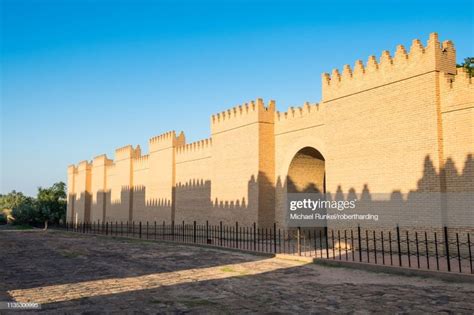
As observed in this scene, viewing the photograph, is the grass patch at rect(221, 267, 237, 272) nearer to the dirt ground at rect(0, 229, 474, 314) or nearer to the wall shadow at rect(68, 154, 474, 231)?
the dirt ground at rect(0, 229, 474, 314)

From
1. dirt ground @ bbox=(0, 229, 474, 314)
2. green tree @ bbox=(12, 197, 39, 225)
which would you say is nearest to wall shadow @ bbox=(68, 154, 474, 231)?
dirt ground @ bbox=(0, 229, 474, 314)

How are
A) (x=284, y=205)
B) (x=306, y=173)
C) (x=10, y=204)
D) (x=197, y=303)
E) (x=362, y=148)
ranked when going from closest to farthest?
1. (x=197, y=303)
2. (x=362, y=148)
3. (x=284, y=205)
4. (x=306, y=173)
5. (x=10, y=204)

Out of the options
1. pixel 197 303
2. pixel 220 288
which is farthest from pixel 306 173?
pixel 197 303

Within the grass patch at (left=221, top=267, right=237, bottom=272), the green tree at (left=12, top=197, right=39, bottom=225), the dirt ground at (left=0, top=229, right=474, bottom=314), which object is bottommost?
the grass patch at (left=221, top=267, right=237, bottom=272)

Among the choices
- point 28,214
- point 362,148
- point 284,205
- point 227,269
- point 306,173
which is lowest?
point 227,269

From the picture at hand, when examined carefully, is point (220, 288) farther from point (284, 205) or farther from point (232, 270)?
point (284, 205)

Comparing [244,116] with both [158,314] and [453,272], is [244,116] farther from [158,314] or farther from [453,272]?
[158,314]

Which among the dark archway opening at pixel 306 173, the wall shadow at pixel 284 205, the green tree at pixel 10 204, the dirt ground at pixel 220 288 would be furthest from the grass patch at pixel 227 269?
the green tree at pixel 10 204

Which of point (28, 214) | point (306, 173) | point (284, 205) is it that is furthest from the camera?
point (28, 214)

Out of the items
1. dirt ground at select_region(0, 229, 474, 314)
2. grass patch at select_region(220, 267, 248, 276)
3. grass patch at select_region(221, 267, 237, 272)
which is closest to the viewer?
dirt ground at select_region(0, 229, 474, 314)

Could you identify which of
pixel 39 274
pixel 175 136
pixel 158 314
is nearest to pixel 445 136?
pixel 158 314

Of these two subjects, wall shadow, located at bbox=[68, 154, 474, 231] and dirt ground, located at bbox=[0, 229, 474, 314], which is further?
wall shadow, located at bbox=[68, 154, 474, 231]

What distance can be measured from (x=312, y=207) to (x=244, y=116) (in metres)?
6.09

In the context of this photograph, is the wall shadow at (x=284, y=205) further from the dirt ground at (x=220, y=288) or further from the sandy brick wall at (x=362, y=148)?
the dirt ground at (x=220, y=288)
